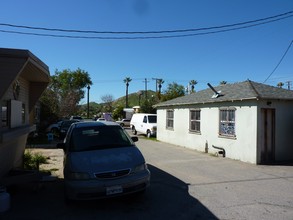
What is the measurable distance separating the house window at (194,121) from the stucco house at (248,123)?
0.39 m

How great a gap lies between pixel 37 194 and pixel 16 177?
26.6 inches

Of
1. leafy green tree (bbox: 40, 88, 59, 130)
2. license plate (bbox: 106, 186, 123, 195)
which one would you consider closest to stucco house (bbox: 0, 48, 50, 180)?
license plate (bbox: 106, 186, 123, 195)

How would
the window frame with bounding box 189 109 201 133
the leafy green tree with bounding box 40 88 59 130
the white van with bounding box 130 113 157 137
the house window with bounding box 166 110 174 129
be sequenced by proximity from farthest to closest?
1. the leafy green tree with bounding box 40 88 59 130
2. the white van with bounding box 130 113 157 137
3. the house window with bounding box 166 110 174 129
4. the window frame with bounding box 189 109 201 133

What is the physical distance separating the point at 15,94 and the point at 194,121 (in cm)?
1106

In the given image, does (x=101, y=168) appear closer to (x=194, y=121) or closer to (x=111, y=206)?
(x=111, y=206)

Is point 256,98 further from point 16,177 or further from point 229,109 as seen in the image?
point 16,177

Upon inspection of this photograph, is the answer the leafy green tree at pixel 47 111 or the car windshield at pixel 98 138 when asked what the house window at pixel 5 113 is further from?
the leafy green tree at pixel 47 111

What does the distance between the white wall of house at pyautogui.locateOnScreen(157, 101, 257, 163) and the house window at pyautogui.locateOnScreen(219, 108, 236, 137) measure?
22cm

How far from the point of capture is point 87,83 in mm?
67750

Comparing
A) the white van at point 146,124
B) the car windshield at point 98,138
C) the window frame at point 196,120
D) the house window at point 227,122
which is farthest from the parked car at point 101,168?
the white van at point 146,124

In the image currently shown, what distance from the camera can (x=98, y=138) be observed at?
7660 mm

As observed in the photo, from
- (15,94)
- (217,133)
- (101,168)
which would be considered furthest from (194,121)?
(101,168)

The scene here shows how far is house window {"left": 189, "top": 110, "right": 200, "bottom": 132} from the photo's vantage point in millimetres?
17688

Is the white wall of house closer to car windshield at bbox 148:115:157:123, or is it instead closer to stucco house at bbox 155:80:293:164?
stucco house at bbox 155:80:293:164
